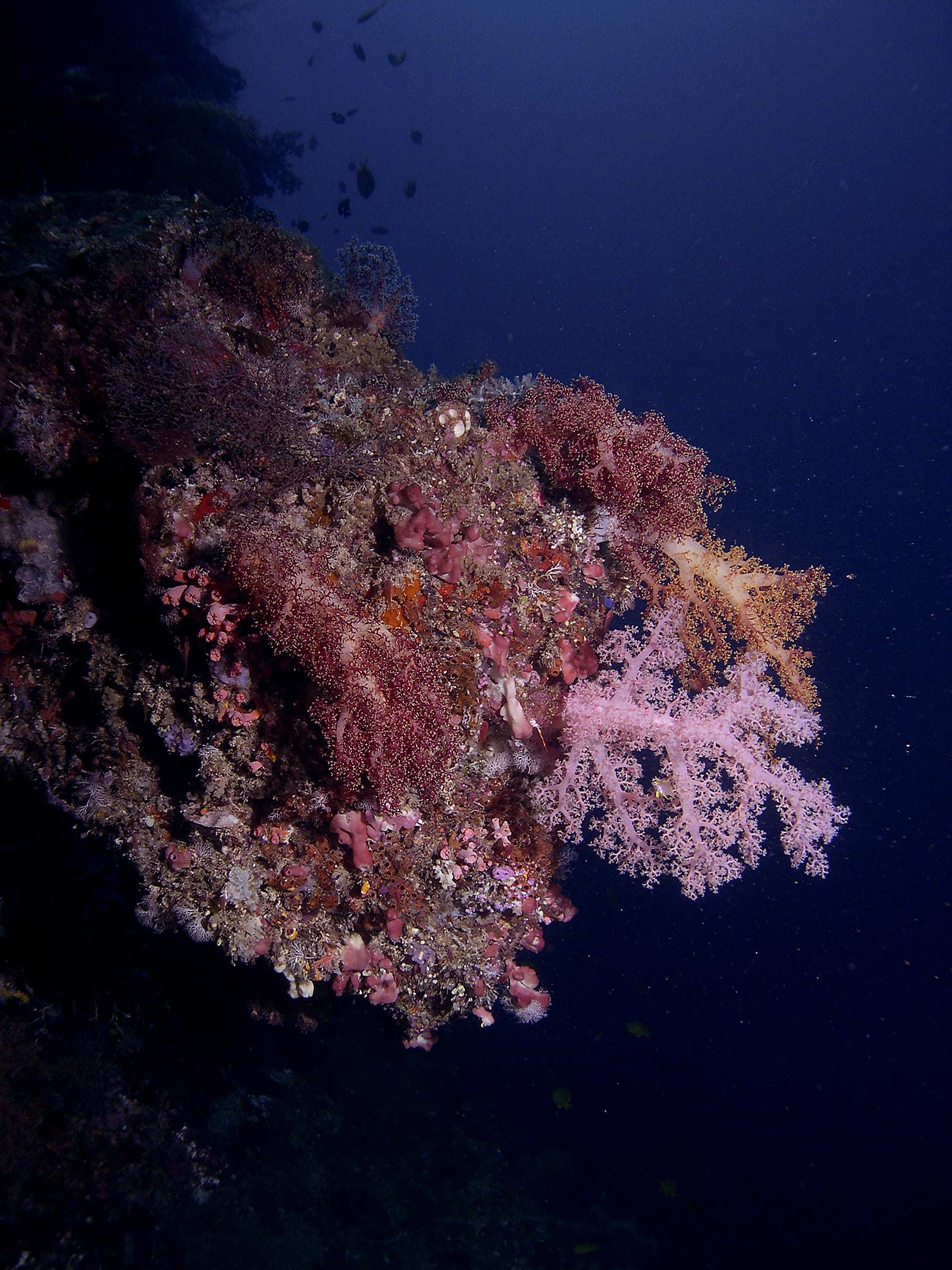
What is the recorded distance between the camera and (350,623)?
2.90m

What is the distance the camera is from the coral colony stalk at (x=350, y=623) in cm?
328

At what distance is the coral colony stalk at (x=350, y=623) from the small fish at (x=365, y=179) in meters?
14.3

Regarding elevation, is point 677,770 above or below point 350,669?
above

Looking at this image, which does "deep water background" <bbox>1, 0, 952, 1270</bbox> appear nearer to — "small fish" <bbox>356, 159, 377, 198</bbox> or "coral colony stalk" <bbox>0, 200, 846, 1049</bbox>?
"coral colony stalk" <bbox>0, 200, 846, 1049</bbox>

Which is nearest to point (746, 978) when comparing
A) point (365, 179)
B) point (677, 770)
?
point (677, 770)

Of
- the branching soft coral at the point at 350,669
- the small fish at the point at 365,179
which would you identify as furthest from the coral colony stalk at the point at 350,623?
the small fish at the point at 365,179

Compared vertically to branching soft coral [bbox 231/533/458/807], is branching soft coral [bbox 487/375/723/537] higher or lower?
higher

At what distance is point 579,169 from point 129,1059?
121803 millimetres

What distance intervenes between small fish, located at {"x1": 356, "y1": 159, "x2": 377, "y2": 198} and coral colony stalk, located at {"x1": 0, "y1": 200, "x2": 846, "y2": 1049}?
14.3 m

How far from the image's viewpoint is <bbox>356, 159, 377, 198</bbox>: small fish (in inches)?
634

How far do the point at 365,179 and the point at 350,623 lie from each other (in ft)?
62.7

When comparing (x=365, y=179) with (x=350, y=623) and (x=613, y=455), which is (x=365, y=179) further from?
(x=350, y=623)

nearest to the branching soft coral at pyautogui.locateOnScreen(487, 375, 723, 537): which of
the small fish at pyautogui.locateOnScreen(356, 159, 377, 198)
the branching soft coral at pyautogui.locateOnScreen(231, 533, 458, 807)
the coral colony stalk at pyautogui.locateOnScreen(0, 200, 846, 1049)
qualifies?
the coral colony stalk at pyautogui.locateOnScreen(0, 200, 846, 1049)

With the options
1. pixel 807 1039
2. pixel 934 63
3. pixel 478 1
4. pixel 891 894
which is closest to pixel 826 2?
pixel 934 63
